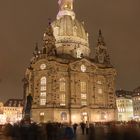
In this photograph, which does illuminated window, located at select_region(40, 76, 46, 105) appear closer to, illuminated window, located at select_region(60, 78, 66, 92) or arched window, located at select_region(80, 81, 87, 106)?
illuminated window, located at select_region(60, 78, 66, 92)

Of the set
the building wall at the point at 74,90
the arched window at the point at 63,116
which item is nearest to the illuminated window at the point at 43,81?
the building wall at the point at 74,90

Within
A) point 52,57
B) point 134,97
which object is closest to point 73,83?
point 52,57

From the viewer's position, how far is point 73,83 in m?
79.0

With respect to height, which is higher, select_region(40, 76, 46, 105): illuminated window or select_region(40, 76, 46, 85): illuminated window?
select_region(40, 76, 46, 85): illuminated window

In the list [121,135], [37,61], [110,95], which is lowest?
[121,135]

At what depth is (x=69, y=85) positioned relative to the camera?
79.1 meters

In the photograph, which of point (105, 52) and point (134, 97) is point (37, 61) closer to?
point (105, 52)

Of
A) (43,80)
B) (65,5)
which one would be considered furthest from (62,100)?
(65,5)

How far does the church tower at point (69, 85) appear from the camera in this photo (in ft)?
246

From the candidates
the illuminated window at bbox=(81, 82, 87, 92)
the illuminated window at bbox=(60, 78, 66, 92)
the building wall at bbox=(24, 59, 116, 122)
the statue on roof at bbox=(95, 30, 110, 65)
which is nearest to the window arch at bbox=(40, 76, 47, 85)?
the building wall at bbox=(24, 59, 116, 122)

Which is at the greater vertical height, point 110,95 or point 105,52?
point 105,52

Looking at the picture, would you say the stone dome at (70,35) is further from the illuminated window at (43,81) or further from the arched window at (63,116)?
the arched window at (63,116)

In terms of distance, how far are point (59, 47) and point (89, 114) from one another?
2669 centimetres

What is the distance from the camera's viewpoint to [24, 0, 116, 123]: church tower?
75.1 meters
